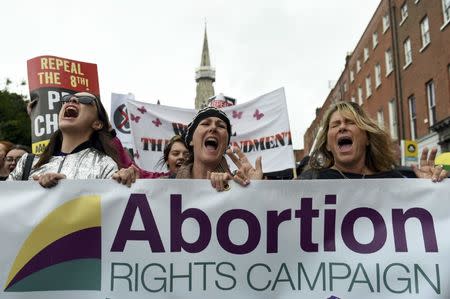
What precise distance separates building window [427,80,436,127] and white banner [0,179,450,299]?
55.6 feet

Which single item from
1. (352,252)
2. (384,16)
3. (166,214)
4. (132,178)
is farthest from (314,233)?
(384,16)

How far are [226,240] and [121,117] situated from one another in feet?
16.9

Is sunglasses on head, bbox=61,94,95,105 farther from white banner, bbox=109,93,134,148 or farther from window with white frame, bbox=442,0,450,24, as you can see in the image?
window with white frame, bbox=442,0,450,24

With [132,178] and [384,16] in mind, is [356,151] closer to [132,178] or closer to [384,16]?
[132,178]

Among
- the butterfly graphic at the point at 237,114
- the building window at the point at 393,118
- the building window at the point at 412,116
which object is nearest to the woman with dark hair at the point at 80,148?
the butterfly graphic at the point at 237,114

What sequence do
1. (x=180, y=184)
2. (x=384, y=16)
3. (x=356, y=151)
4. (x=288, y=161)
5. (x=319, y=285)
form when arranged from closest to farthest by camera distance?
(x=319, y=285), (x=180, y=184), (x=356, y=151), (x=288, y=161), (x=384, y=16)

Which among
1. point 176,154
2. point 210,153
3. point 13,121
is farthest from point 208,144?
point 13,121

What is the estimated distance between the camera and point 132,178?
254 centimetres

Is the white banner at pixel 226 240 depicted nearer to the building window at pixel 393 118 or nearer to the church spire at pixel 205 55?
the building window at pixel 393 118

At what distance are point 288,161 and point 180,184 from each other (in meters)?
3.49

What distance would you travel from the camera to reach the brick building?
17.1m

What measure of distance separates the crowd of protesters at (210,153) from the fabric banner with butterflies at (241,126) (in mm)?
2951

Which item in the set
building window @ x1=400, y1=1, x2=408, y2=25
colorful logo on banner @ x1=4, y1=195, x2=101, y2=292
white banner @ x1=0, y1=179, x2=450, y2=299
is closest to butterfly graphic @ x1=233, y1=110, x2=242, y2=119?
white banner @ x1=0, y1=179, x2=450, y2=299

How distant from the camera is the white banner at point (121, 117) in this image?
23.6 ft
